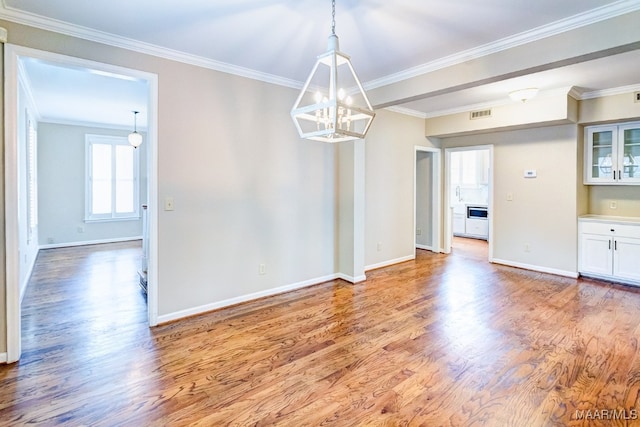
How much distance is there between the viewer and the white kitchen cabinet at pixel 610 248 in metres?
4.50

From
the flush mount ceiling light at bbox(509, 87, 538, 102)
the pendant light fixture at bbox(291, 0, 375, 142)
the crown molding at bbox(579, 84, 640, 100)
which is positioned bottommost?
the pendant light fixture at bbox(291, 0, 375, 142)

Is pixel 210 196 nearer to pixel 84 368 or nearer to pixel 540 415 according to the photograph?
pixel 84 368

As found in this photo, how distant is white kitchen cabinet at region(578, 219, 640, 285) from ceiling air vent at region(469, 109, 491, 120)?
209cm

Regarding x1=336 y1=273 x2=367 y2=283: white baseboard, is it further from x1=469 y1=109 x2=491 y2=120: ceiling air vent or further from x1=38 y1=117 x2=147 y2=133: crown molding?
x1=38 y1=117 x2=147 y2=133: crown molding

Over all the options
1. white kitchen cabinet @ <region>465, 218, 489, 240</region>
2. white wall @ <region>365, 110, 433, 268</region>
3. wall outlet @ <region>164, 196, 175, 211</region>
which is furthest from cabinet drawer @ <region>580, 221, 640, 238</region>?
wall outlet @ <region>164, 196, 175, 211</region>

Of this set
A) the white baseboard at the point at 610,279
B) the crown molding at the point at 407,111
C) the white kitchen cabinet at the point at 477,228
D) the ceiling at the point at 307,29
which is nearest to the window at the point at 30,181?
the ceiling at the point at 307,29

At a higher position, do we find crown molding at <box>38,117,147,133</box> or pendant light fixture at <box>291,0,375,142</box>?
crown molding at <box>38,117,147,133</box>

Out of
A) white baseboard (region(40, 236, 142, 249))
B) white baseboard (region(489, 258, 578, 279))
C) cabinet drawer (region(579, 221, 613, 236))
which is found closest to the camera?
cabinet drawer (region(579, 221, 613, 236))

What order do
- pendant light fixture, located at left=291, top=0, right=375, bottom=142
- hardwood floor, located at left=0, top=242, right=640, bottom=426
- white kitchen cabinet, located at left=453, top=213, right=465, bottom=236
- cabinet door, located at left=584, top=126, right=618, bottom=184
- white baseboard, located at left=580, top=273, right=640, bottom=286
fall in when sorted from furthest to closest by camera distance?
white kitchen cabinet, located at left=453, top=213, right=465, bottom=236
cabinet door, located at left=584, top=126, right=618, bottom=184
white baseboard, located at left=580, top=273, right=640, bottom=286
hardwood floor, located at left=0, top=242, right=640, bottom=426
pendant light fixture, located at left=291, top=0, right=375, bottom=142

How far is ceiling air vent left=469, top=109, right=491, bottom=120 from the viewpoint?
541 cm

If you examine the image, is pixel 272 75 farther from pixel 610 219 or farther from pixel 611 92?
pixel 610 219

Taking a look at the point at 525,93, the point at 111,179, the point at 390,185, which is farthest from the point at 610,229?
the point at 111,179

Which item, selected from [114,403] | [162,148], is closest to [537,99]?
[162,148]

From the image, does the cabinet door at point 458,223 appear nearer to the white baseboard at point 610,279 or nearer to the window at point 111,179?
the white baseboard at point 610,279
